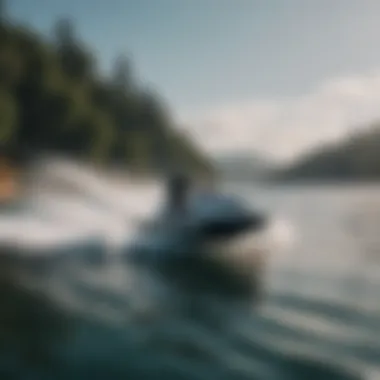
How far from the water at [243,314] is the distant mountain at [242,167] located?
0.04 meters

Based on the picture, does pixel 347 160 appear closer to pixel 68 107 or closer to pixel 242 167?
pixel 242 167

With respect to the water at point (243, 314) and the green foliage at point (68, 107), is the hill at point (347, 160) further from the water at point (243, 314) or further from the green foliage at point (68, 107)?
the green foliage at point (68, 107)

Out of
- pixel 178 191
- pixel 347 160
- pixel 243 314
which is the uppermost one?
pixel 347 160

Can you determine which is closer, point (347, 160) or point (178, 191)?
point (347, 160)

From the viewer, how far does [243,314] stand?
161 cm

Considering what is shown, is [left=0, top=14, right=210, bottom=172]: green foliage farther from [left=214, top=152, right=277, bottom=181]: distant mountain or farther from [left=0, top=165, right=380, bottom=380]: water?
[left=0, top=165, right=380, bottom=380]: water

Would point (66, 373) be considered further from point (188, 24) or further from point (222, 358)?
point (188, 24)

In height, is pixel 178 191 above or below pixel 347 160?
below

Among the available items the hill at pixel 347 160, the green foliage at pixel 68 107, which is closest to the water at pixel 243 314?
the hill at pixel 347 160

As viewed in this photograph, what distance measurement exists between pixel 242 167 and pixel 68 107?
21.3 inches

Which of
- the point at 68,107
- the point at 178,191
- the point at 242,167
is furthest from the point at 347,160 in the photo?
the point at 68,107

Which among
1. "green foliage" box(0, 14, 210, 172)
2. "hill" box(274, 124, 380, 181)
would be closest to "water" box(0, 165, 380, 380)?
"hill" box(274, 124, 380, 181)

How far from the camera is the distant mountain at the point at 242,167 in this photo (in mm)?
1643

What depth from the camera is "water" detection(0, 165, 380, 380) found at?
1469mm
